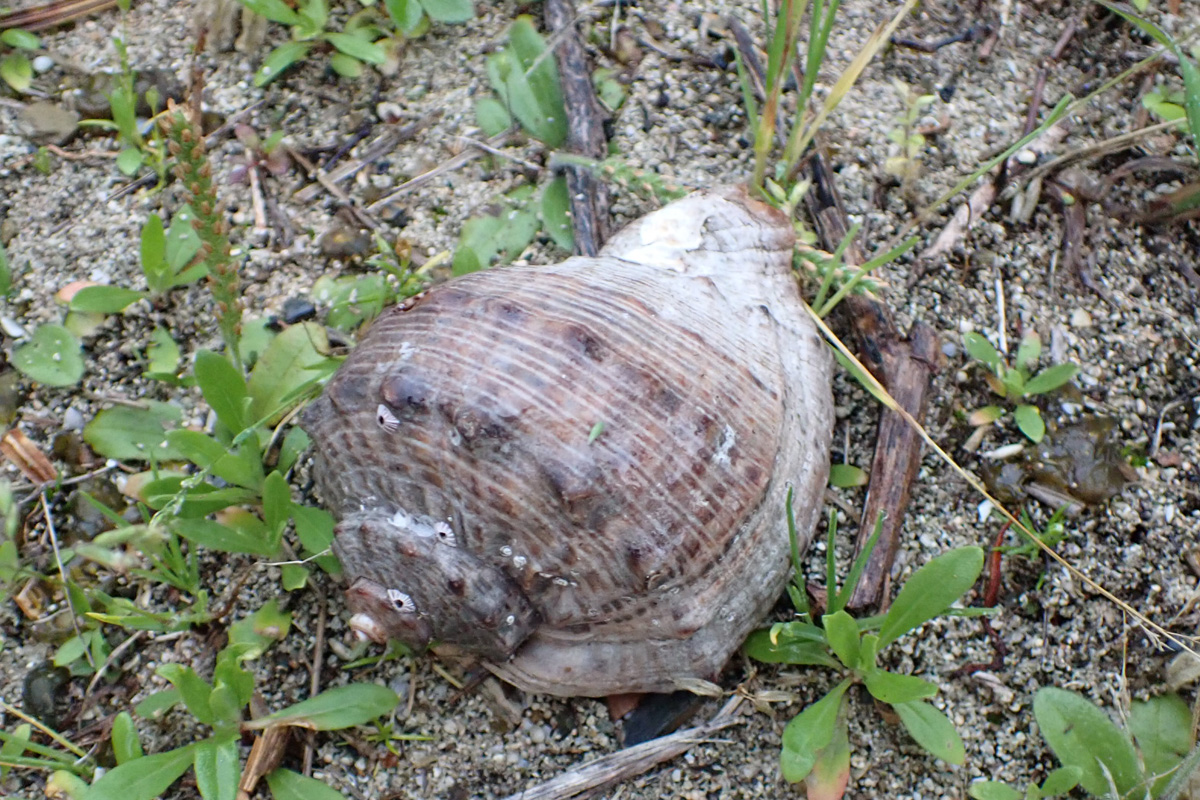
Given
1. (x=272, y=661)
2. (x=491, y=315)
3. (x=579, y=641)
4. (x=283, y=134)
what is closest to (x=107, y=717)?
(x=272, y=661)

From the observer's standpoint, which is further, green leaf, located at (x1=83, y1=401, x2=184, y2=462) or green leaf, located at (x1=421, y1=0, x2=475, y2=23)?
green leaf, located at (x1=421, y1=0, x2=475, y2=23)

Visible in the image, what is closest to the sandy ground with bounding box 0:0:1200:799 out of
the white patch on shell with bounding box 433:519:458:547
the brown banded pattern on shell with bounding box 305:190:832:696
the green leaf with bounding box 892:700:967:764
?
the green leaf with bounding box 892:700:967:764

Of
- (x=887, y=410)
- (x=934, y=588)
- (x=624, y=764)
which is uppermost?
(x=887, y=410)

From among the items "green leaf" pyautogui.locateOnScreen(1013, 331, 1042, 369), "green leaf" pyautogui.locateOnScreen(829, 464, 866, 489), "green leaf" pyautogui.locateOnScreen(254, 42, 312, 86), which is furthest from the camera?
"green leaf" pyautogui.locateOnScreen(254, 42, 312, 86)

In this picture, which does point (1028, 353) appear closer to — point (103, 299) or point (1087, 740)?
point (1087, 740)

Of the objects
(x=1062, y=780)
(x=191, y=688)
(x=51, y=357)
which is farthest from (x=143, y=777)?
(x=1062, y=780)

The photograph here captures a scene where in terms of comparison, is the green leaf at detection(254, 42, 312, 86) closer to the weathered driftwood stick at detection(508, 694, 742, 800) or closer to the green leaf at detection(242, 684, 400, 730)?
the green leaf at detection(242, 684, 400, 730)

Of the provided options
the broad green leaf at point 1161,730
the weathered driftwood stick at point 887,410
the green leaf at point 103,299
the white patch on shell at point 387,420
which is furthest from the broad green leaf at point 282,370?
the broad green leaf at point 1161,730
